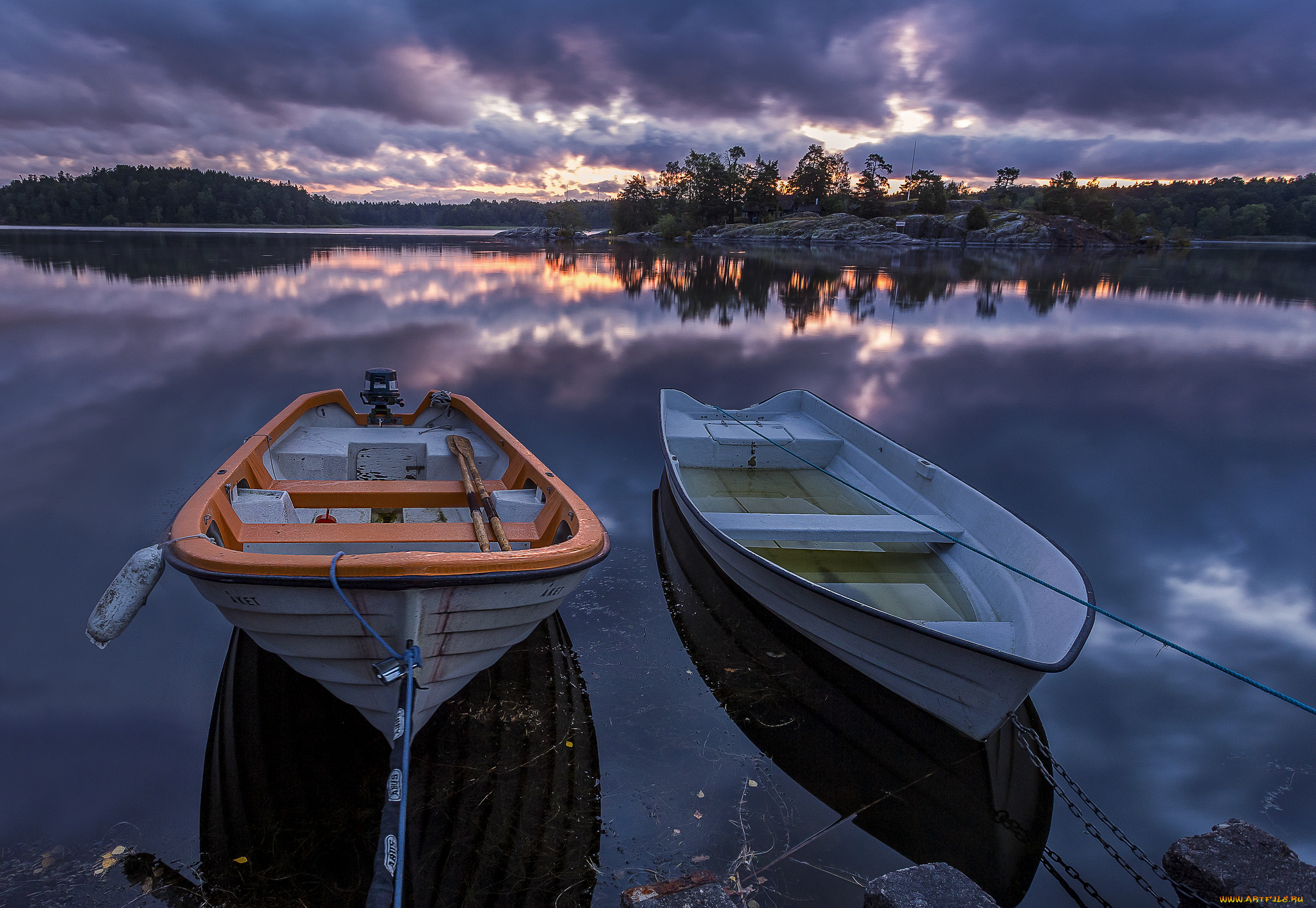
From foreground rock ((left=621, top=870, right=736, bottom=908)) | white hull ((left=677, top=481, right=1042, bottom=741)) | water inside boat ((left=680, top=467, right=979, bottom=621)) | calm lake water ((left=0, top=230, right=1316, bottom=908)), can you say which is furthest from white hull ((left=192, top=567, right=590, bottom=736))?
water inside boat ((left=680, top=467, right=979, bottom=621))

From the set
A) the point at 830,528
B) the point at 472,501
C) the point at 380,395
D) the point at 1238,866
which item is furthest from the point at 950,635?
the point at 380,395

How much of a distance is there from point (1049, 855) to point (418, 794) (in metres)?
3.51

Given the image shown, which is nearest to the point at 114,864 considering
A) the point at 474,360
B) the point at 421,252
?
the point at 474,360

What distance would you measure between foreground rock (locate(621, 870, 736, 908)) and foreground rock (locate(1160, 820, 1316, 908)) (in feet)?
7.12

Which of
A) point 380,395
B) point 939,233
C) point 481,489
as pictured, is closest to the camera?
point 481,489

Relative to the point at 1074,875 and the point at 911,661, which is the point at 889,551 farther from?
the point at 1074,875

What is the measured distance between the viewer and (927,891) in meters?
2.68

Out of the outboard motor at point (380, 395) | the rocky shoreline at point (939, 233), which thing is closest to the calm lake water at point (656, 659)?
the outboard motor at point (380, 395)

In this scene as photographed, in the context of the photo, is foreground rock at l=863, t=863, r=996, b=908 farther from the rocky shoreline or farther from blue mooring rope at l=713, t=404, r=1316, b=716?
the rocky shoreline

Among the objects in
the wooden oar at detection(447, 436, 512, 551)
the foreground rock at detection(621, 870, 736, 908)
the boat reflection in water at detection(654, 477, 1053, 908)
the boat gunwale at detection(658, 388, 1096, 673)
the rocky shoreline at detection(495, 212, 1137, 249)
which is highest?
the rocky shoreline at detection(495, 212, 1137, 249)

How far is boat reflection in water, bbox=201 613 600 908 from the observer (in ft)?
10.4

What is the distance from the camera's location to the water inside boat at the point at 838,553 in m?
5.18

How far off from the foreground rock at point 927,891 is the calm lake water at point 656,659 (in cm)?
59

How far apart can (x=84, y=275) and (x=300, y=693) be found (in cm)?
3682
